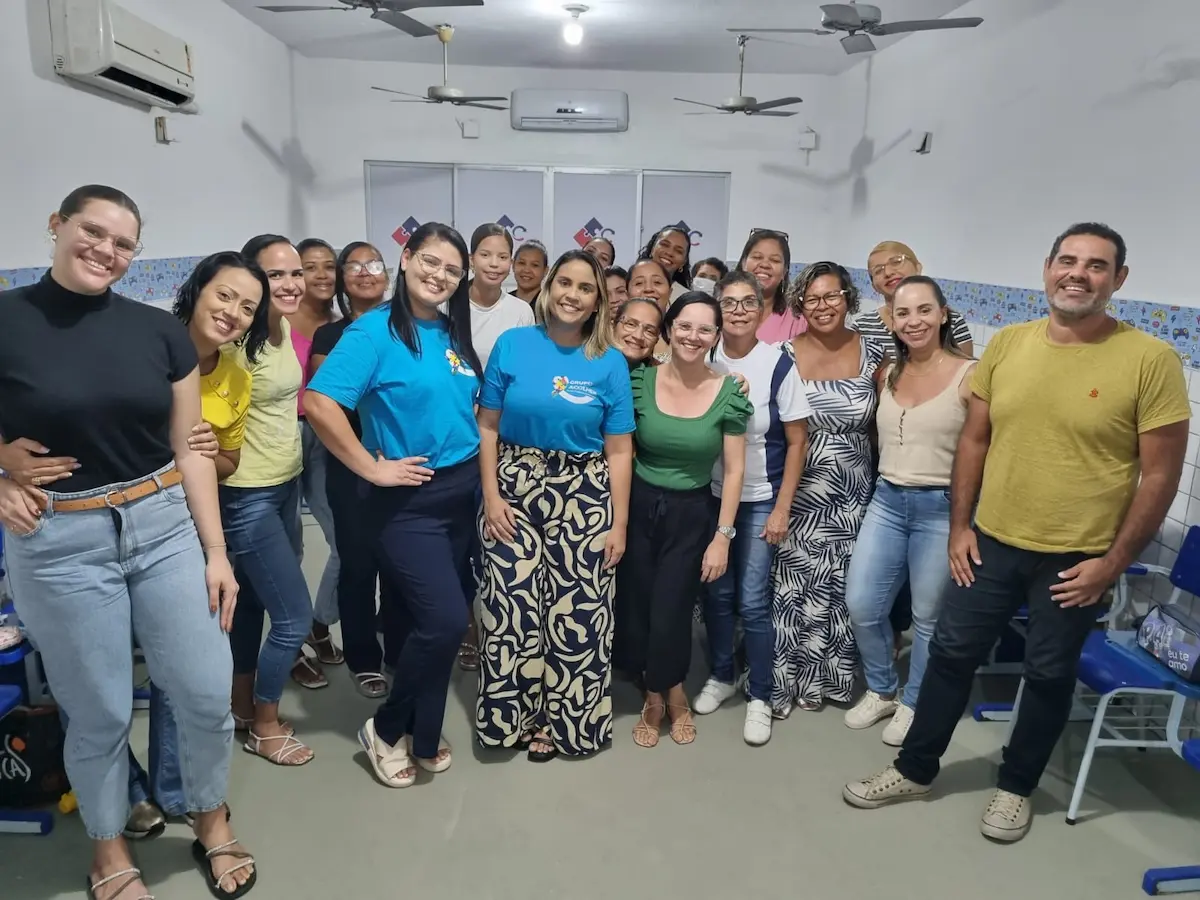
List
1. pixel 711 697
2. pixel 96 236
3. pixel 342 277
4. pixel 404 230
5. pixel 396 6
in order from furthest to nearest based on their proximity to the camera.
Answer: pixel 404 230 < pixel 396 6 < pixel 342 277 < pixel 711 697 < pixel 96 236

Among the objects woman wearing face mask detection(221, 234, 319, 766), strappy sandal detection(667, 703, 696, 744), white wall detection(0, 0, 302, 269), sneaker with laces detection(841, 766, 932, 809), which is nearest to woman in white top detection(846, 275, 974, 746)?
sneaker with laces detection(841, 766, 932, 809)

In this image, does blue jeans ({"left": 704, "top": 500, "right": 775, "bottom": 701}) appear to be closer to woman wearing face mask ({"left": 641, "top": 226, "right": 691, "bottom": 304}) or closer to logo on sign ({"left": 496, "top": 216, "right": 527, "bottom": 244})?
woman wearing face mask ({"left": 641, "top": 226, "right": 691, "bottom": 304})

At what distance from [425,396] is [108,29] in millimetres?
2747

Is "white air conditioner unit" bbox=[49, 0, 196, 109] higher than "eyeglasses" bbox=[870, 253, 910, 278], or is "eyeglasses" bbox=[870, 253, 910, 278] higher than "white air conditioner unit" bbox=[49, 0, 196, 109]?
"white air conditioner unit" bbox=[49, 0, 196, 109]

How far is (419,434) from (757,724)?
1494 millimetres

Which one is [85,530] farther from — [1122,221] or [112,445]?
[1122,221]

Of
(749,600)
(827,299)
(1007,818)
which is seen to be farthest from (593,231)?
(1007,818)

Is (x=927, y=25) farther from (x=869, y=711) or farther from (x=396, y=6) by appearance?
(x=869, y=711)

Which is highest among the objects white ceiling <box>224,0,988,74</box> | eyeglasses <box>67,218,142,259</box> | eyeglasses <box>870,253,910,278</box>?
white ceiling <box>224,0,988,74</box>

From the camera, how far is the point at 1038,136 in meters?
4.13

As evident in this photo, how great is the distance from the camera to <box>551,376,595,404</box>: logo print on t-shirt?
2.31 metres

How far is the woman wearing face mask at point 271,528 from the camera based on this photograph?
223 centimetres

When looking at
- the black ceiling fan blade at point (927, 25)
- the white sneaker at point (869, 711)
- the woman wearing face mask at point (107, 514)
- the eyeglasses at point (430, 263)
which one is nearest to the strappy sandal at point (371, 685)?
the woman wearing face mask at point (107, 514)

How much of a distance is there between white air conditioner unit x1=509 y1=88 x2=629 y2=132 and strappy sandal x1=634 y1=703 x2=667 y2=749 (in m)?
5.55
